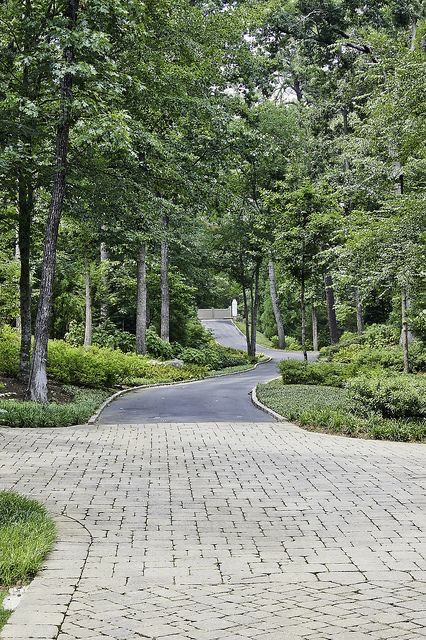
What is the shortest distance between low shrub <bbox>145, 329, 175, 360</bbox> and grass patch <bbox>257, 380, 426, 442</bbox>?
12.4 m

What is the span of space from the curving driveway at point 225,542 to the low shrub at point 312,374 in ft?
35.4

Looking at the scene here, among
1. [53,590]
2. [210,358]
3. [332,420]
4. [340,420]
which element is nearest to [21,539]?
[53,590]

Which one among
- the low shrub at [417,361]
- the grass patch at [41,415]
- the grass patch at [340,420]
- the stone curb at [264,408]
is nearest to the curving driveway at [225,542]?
the grass patch at [340,420]

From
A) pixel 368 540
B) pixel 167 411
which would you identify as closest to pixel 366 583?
pixel 368 540

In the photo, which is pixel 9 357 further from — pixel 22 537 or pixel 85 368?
pixel 22 537

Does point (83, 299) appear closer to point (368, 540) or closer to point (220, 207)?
point (220, 207)

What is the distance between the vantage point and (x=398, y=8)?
79.3 feet

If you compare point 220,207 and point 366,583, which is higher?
point 220,207

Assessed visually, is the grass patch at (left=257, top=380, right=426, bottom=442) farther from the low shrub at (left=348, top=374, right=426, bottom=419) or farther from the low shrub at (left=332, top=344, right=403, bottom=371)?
the low shrub at (left=332, top=344, right=403, bottom=371)

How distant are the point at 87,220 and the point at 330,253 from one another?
23.9 feet

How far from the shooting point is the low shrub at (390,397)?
11.6m

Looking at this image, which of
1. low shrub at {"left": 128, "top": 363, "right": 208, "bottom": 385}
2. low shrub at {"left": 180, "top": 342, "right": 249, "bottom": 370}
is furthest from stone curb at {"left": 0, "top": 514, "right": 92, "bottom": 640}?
low shrub at {"left": 180, "top": 342, "right": 249, "bottom": 370}

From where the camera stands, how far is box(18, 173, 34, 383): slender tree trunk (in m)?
16.1

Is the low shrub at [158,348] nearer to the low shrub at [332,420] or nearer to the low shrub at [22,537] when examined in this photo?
the low shrub at [332,420]
